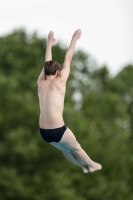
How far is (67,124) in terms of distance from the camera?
169 feet

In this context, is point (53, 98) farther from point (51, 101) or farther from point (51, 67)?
point (51, 67)

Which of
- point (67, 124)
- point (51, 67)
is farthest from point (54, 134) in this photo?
point (67, 124)

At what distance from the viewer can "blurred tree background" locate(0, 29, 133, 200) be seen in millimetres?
51750

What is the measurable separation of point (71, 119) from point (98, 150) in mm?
4340

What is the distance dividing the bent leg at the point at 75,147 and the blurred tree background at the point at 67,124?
112ft

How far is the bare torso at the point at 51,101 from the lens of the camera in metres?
15.3

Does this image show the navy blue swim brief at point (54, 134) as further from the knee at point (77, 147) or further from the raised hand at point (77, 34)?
the raised hand at point (77, 34)

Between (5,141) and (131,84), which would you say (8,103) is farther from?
(131,84)

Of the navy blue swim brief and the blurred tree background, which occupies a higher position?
the navy blue swim brief

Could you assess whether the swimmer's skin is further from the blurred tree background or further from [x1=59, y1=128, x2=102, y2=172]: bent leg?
the blurred tree background

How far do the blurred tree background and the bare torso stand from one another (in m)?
34.9

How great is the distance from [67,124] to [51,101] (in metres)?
36.3

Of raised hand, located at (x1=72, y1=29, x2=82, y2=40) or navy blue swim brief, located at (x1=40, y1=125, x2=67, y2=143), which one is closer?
navy blue swim brief, located at (x1=40, y1=125, x2=67, y2=143)

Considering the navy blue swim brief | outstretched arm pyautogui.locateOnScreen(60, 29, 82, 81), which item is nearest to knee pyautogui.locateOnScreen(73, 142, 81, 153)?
the navy blue swim brief
